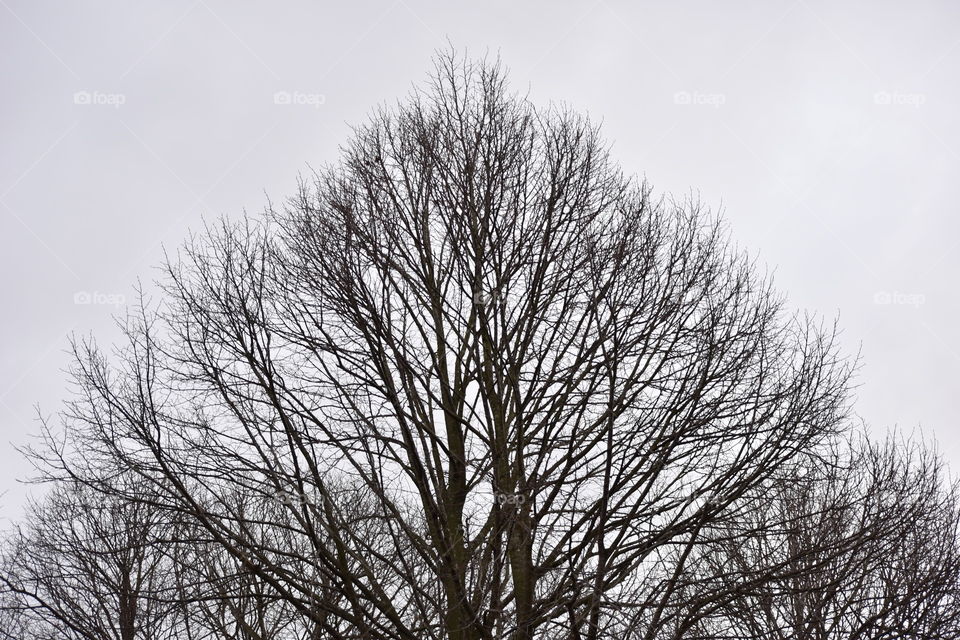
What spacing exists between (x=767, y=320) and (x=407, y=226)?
3652mm

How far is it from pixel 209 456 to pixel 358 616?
1.99m

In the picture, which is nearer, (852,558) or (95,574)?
(852,558)

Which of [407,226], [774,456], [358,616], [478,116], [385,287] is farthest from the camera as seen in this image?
[478,116]

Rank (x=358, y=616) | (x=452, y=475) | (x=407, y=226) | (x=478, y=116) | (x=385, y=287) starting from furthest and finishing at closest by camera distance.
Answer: (x=478, y=116) < (x=407, y=226) < (x=452, y=475) < (x=385, y=287) < (x=358, y=616)

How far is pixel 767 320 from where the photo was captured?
21.7 ft

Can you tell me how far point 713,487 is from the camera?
540 cm

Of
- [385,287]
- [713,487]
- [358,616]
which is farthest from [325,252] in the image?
[713,487]

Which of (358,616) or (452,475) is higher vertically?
(452,475)

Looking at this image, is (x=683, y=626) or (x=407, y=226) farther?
(x=407, y=226)

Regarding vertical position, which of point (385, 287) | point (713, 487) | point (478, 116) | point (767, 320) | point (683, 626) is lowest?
point (683, 626)

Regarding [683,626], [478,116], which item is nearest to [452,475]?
[683,626]

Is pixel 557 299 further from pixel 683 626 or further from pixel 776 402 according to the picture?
pixel 683 626

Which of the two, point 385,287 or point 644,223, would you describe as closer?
point 385,287

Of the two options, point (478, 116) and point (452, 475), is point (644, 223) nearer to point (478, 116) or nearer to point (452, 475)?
point (478, 116)
